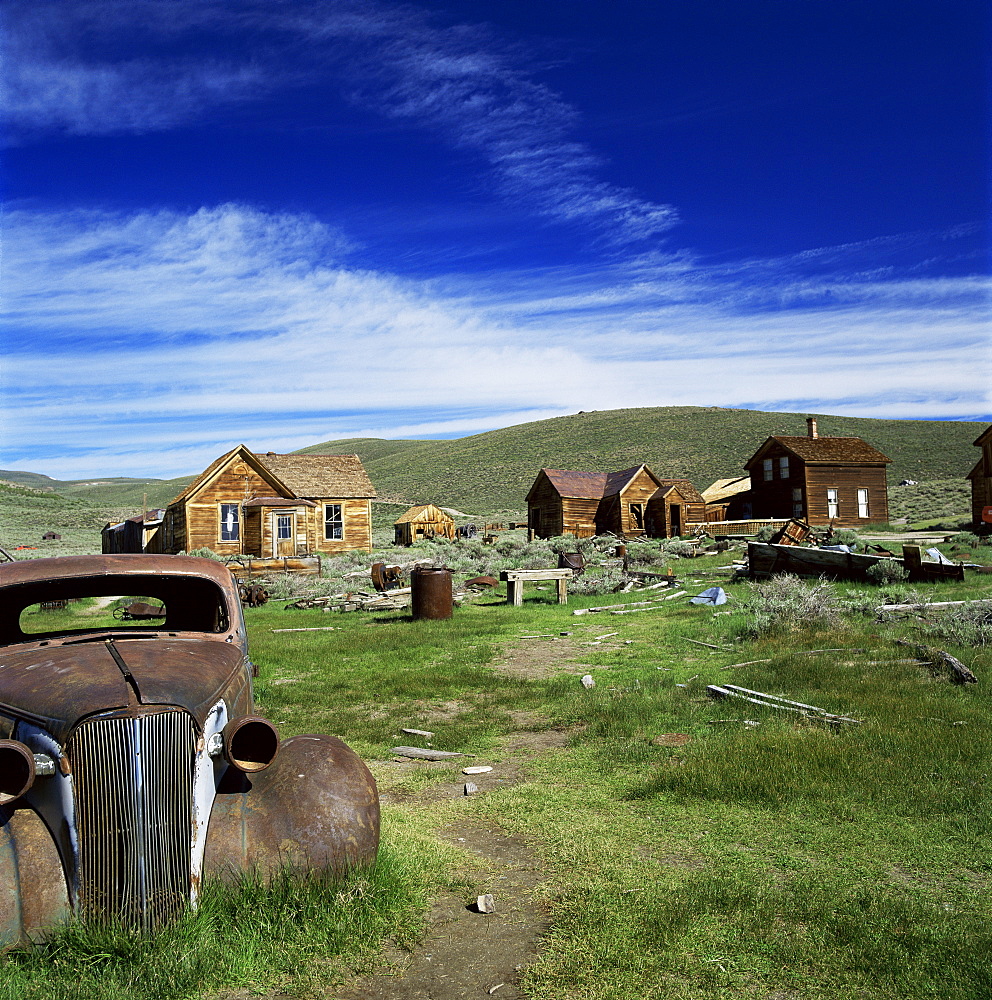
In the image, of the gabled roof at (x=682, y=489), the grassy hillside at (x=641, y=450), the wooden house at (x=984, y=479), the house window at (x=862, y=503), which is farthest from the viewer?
the grassy hillside at (x=641, y=450)

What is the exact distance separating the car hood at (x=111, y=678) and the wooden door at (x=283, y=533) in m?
29.9

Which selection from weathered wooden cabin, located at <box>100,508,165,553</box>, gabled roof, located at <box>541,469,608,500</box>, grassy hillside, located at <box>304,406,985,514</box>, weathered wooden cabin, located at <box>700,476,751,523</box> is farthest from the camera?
grassy hillside, located at <box>304,406,985,514</box>

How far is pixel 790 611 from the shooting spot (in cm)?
1205

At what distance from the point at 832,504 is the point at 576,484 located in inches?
566

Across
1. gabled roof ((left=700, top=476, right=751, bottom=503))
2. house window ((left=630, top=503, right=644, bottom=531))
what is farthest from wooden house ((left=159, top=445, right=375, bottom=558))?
gabled roof ((left=700, top=476, right=751, bottom=503))

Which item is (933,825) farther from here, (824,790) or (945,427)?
(945,427)

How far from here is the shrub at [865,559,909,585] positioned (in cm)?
1652

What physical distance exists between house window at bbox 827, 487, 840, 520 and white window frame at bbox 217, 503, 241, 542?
103 feet

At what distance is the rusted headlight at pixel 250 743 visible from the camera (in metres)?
3.89

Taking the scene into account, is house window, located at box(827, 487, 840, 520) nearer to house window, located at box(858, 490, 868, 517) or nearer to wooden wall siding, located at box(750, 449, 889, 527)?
wooden wall siding, located at box(750, 449, 889, 527)

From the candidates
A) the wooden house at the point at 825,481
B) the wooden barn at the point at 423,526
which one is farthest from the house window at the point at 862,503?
the wooden barn at the point at 423,526

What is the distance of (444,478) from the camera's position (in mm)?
106625

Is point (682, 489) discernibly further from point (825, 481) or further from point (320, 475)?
point (320, 475)

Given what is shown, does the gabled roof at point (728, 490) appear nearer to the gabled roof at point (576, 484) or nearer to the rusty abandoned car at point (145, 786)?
the gabled roof at point (576, 484)
